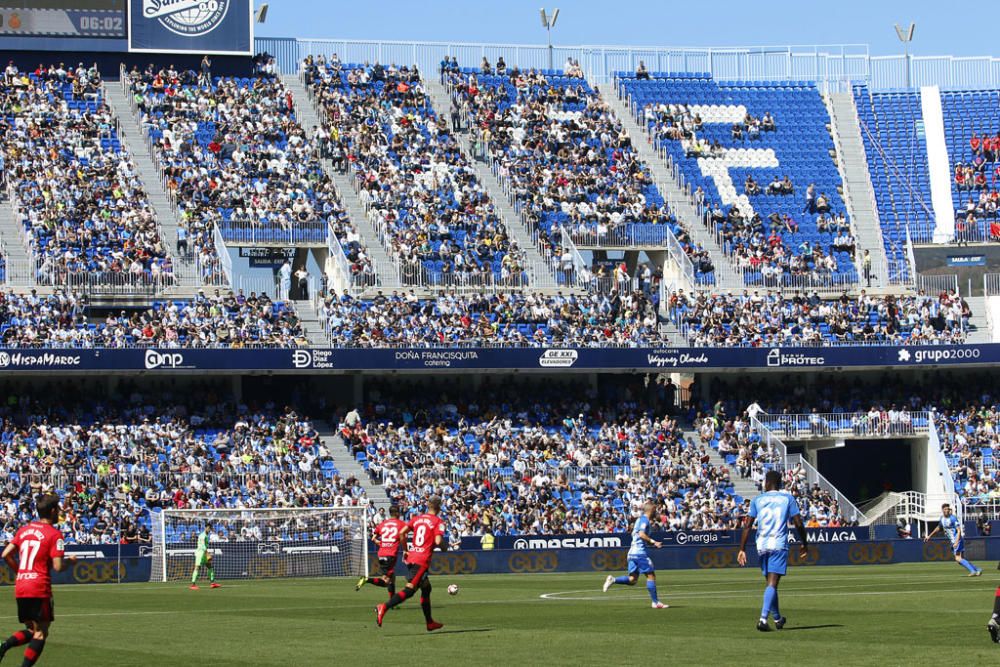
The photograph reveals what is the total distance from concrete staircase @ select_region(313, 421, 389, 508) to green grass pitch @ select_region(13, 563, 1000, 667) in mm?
14770

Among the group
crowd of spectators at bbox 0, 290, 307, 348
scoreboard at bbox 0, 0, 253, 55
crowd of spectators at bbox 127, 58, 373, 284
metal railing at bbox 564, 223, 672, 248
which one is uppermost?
scoreboard at bbox 0, 0, 253, 55

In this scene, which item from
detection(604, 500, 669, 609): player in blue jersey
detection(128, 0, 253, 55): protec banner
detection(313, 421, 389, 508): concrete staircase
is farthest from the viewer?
detection(128, 0, 253, 55): protec banner

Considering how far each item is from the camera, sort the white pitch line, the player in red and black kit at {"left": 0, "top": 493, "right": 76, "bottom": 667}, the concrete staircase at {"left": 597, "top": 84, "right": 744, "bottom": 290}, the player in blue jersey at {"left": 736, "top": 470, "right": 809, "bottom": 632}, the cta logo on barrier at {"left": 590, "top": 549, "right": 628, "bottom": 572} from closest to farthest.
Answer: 1. the player in red and black kit at {"left": 0, "top": 493, "right": 76, "bottom": 667}
2. the player in blue jersey at {"left": 736, "top": 470, "right": 809, "bottom": 632}
3. the white pitch line
4. the cta logo on barrier at {"left": 590, "top": 549, "right": 628, "bottom": 572}
5. the concrete staircase at {"left": 597, "top": 84, "right": 744, "bottom": 290}

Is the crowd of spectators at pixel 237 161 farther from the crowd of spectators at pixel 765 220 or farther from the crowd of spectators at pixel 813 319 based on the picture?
the crowd of spectators at pixel 765 220

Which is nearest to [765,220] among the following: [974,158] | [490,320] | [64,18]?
[974,158]

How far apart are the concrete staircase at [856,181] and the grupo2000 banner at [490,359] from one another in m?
6.39

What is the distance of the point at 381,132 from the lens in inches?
2655

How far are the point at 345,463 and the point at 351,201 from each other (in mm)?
13322

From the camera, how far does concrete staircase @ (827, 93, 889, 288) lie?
2655 inches

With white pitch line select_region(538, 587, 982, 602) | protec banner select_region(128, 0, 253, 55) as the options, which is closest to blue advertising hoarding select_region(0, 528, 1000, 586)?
white pitch line select_region(538, 587, 982, 602)

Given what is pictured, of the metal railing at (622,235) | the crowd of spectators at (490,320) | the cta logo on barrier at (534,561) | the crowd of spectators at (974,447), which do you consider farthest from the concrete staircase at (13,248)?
the crowd of spectators at (974,447)

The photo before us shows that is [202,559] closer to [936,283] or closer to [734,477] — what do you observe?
[734,477]

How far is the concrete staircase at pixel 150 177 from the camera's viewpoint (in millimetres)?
58531

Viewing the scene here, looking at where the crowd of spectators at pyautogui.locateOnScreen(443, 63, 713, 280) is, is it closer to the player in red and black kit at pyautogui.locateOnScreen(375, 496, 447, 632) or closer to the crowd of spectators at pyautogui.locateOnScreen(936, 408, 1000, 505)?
the crowd of spectators at pyautogui.locateOnScreen(936, 408, 1000, 505)
